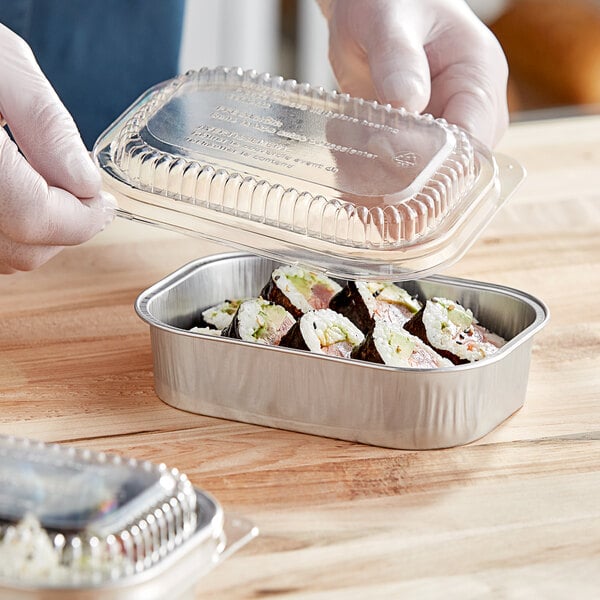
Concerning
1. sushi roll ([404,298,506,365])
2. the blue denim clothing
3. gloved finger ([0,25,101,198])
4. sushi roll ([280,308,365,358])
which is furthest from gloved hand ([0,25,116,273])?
the blue denim clothing

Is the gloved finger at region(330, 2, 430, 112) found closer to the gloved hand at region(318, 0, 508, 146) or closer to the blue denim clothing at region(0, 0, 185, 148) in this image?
the gloved hand at region(318, 0, 508, 146)

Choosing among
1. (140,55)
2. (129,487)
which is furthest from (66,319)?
(140,55)

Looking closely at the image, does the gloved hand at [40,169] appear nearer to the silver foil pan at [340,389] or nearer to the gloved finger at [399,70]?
the silver foil pan at [340,389]

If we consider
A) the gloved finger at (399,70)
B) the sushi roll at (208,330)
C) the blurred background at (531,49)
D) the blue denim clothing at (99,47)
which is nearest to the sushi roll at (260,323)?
the sushi roll at (208,330)

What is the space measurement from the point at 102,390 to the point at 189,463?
20 cm

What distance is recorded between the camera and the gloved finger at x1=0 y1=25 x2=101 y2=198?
1.20 meters

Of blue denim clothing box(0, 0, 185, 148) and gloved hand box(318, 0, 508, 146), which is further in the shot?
blue denim clothing box(0, 0, 185, 148)

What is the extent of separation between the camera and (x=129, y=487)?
84 cm

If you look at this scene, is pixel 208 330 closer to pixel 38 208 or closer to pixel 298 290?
pixel 298 290

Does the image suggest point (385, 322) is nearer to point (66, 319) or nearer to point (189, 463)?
point (189, 463)

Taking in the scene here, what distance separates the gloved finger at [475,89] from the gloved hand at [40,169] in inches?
22.3

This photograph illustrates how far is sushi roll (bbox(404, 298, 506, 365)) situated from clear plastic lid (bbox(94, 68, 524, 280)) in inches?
3.7

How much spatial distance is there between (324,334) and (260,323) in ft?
0.25

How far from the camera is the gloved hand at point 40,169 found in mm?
1188
